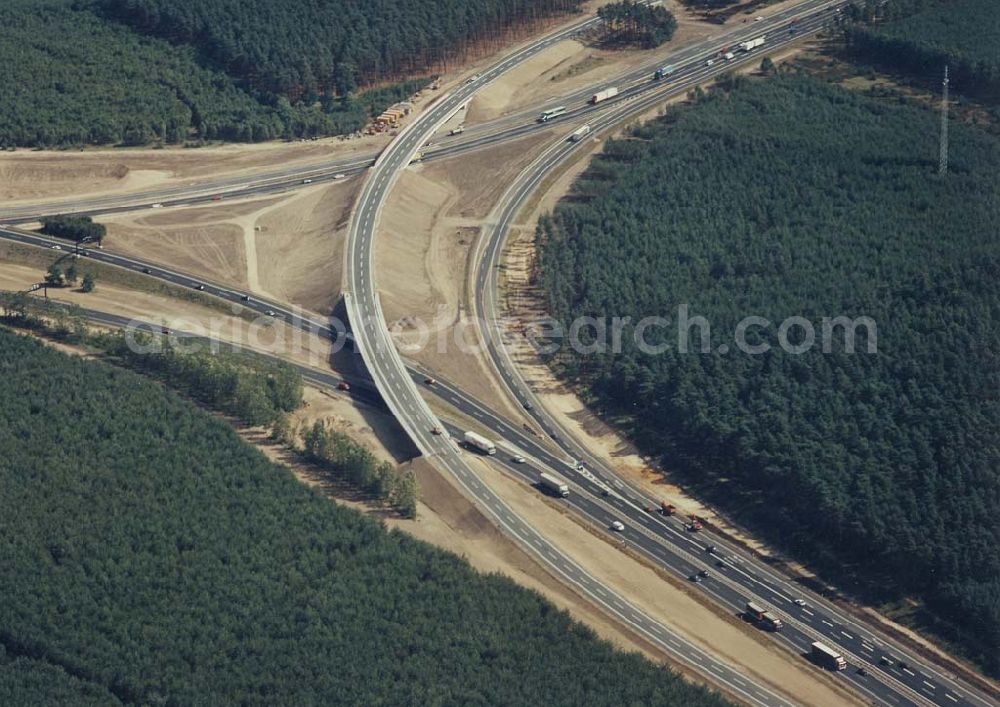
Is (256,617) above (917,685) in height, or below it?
above

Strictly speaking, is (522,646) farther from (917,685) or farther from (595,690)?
(917,685)

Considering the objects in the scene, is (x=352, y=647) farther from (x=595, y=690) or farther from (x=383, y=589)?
(x=595, y=690)

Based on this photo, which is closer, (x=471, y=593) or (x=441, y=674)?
(x=441, y=674)

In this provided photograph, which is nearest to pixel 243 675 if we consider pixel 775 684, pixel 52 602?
pixel 52 602

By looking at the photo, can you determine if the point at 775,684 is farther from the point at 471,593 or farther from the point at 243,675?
the point at 243,675

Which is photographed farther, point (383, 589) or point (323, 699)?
point (383, 589)

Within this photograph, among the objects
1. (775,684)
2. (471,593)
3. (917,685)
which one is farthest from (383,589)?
(917,685)

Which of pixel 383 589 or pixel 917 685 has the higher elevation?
pixel 383 589

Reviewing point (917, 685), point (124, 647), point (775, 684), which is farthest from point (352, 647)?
point (917, 685)
